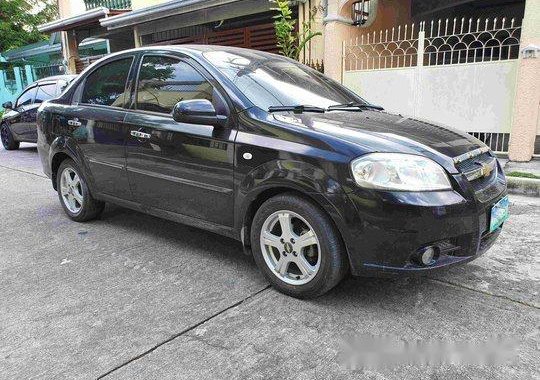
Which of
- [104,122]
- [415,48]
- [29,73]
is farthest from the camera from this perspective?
[29,73]

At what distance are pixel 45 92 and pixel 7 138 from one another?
2059mm

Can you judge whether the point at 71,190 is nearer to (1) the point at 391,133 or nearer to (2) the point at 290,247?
(2) the point at 290,247

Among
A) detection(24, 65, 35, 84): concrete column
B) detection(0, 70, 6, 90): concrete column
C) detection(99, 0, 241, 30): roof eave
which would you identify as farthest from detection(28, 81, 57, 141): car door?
detection(0, 70, 6, 90): concrete column

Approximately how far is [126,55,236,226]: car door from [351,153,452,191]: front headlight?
3.22 ft

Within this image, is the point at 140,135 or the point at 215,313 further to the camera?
the point at 140,135

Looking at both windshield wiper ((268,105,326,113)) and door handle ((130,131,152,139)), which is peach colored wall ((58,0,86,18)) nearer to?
door handle ((130,131,152,139))

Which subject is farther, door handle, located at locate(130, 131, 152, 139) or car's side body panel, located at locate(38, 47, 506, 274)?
door handle, located at locate(130, 131, 152, 139)

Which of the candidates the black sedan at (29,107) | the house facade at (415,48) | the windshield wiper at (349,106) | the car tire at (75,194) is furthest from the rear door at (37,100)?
the windshield wiper at (349,106)

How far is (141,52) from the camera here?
13.1 ft

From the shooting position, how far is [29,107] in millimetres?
9781

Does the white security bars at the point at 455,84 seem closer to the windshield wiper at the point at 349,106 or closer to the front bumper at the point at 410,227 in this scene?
the windshield wiper at the point at 349,106

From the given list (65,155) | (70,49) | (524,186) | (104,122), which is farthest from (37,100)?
(524,186)

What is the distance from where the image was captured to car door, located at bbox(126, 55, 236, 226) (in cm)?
327

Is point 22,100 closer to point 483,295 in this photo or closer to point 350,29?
point 350,29
